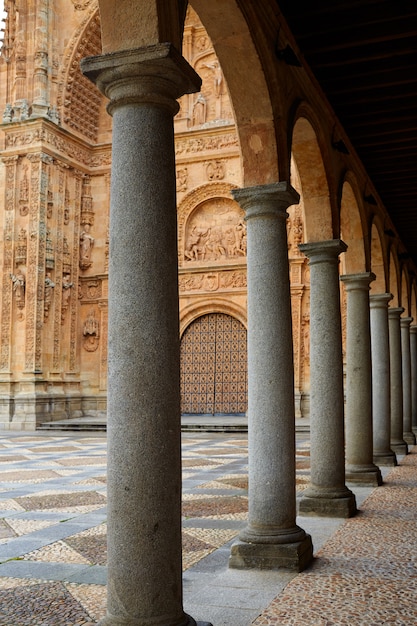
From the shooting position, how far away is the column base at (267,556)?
5.57 metres

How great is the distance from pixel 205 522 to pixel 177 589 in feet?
13.4

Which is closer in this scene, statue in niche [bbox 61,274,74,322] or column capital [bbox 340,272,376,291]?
column capital [bbox 340,272,376,291]

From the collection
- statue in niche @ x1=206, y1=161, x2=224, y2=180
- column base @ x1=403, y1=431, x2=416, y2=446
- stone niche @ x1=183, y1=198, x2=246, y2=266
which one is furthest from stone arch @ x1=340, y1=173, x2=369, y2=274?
statue in niche @ x1=206, y1=161, x2=224, y2=180

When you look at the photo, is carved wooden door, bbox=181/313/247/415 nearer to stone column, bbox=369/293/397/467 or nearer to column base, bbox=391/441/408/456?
column base, bbox=391/441/408/456

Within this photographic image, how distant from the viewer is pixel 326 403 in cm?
773

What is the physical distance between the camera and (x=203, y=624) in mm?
3717

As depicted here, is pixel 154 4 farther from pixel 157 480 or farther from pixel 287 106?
pixel 287 106

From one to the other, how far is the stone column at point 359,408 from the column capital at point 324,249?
2.35 metres

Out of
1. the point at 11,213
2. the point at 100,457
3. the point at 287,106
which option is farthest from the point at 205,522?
the point at 11,213

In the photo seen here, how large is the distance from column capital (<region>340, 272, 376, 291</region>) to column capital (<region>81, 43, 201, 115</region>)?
23.0ft

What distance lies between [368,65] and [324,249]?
204 centimetres

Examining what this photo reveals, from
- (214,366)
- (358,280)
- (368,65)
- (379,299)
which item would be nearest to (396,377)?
(379,299)

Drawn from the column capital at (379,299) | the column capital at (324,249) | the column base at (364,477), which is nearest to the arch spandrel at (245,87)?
the column capital at (324,249)

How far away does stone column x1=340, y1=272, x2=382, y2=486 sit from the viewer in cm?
1002
